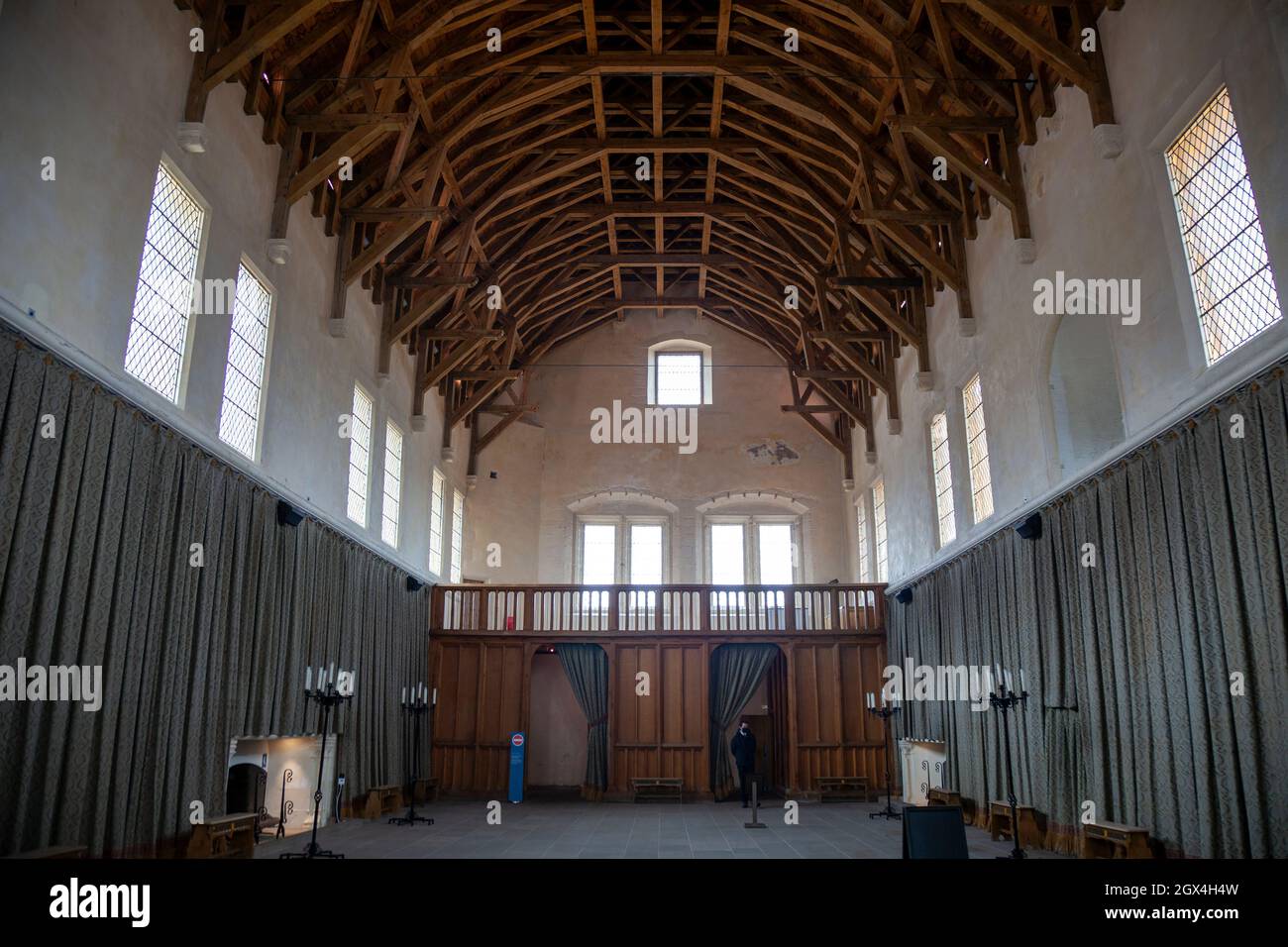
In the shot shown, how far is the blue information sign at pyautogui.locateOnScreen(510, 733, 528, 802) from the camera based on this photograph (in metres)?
14.9

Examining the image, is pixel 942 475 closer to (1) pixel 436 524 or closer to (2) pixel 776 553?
(2) pixel 776 553

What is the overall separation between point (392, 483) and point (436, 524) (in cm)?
288

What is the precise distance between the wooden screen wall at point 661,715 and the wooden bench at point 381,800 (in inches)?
148

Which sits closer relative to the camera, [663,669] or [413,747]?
[413,747]

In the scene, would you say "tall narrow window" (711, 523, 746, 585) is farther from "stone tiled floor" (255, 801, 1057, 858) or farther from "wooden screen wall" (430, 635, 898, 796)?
"stone tiled floor" (255, 801, 1057, 858)

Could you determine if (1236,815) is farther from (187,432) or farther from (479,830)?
(187,432)

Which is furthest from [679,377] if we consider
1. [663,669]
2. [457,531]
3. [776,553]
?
[663,669]

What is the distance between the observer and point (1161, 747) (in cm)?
725

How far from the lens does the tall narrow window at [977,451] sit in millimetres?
11828

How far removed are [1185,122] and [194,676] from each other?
992cm

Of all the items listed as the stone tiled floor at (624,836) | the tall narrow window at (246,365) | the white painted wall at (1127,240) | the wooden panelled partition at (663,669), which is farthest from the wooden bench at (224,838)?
the white painted wall at (1127,240)

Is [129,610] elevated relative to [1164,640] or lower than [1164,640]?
elevated

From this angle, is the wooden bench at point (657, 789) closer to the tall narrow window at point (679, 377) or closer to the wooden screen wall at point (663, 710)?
the wooden screen wall at point (663, 710)

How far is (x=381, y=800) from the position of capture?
12.7 m
